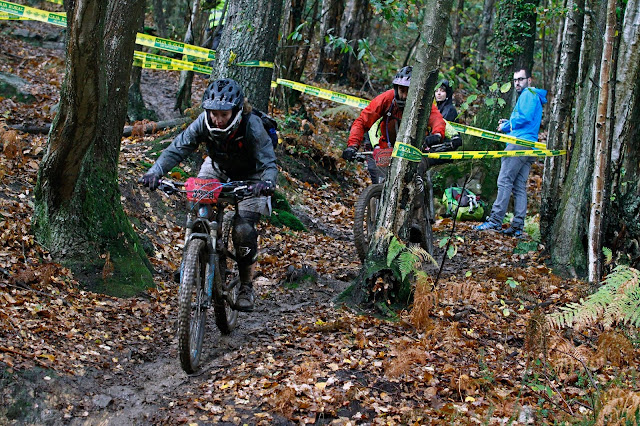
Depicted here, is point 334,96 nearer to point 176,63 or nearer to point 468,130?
point 468,130

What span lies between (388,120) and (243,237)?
3.24 m

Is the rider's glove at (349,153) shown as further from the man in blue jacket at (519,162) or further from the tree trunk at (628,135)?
the man in blue jacket at (519,162)

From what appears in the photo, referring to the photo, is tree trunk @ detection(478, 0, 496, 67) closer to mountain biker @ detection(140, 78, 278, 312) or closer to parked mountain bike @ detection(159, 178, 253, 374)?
mountain biker @ detection(140, 78, 278, 312)

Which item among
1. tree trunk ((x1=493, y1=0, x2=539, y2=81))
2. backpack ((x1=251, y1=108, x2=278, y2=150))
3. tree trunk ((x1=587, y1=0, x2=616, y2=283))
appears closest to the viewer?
backpack ((x1=251, y1=108, x2=278, y2=150))

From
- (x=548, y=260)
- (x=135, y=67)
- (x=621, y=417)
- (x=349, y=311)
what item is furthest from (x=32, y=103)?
(x=621, y=417)

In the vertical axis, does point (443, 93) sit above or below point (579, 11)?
below

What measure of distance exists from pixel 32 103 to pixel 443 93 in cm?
737

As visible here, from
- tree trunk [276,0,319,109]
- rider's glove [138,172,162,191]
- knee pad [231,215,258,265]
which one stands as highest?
tree trunk [276,0,319,109]

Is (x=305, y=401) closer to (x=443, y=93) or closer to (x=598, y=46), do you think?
(x=598, y=46)

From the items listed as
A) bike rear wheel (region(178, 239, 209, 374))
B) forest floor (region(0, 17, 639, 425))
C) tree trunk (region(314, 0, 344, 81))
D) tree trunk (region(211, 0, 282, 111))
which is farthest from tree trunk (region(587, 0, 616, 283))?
tree trunk (region(314, 0, 344, 81))

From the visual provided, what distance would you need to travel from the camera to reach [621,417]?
150 inches

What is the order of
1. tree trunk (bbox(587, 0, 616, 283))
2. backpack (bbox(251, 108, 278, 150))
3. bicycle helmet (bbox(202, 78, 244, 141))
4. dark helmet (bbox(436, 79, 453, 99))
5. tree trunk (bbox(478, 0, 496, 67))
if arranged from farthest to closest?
tree trunk (bbox(478, 0, 496, 67))
dark helmet (bbox(436, 79, 453, 99))
tree trunk (bbox(587, 0, 616, 283))
backpack (bbox(251, 108, 278, 150))
bicycle helmet (bbox(202, 78, 244, 141))

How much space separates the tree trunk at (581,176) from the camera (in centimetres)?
767

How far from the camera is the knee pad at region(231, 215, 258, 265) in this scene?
6.28 meters
